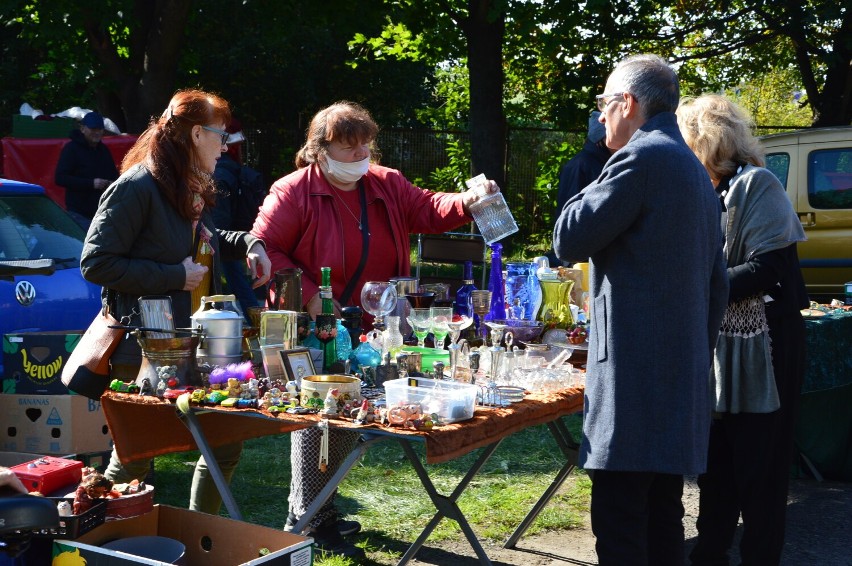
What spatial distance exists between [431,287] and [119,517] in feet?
4.88

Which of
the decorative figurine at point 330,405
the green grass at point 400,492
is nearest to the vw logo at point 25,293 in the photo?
the green grass at point 400,492

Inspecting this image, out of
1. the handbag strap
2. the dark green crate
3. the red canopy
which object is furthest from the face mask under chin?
the dark green crate

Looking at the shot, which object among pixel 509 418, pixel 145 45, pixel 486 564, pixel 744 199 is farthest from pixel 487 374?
pixel 145 45

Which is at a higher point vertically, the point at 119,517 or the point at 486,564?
the point at 119,517

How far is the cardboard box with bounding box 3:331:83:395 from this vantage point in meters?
4.37

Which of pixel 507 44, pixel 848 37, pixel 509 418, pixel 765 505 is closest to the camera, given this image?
pixel 509 418

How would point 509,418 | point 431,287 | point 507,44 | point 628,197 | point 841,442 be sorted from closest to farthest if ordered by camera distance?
point 628,197 < point 509,418 < point 431,287 < point 841,442 < point 507,44

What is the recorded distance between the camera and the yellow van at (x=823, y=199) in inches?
330

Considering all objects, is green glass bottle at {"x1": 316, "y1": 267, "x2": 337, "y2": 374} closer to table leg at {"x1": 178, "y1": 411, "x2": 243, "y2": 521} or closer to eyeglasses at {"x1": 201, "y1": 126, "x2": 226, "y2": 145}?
table leg at {"x1": 178, "y1": 411, "x2": 243, "y2": 521}

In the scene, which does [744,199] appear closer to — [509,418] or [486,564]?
[509,418]

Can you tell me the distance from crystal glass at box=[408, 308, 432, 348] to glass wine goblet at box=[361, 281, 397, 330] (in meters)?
0.12

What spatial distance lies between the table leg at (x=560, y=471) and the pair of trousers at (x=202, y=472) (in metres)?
1.25

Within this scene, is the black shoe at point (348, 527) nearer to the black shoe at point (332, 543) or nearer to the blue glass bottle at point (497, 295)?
the black shoe at point (332, 543)

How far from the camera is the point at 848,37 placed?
1105cm
